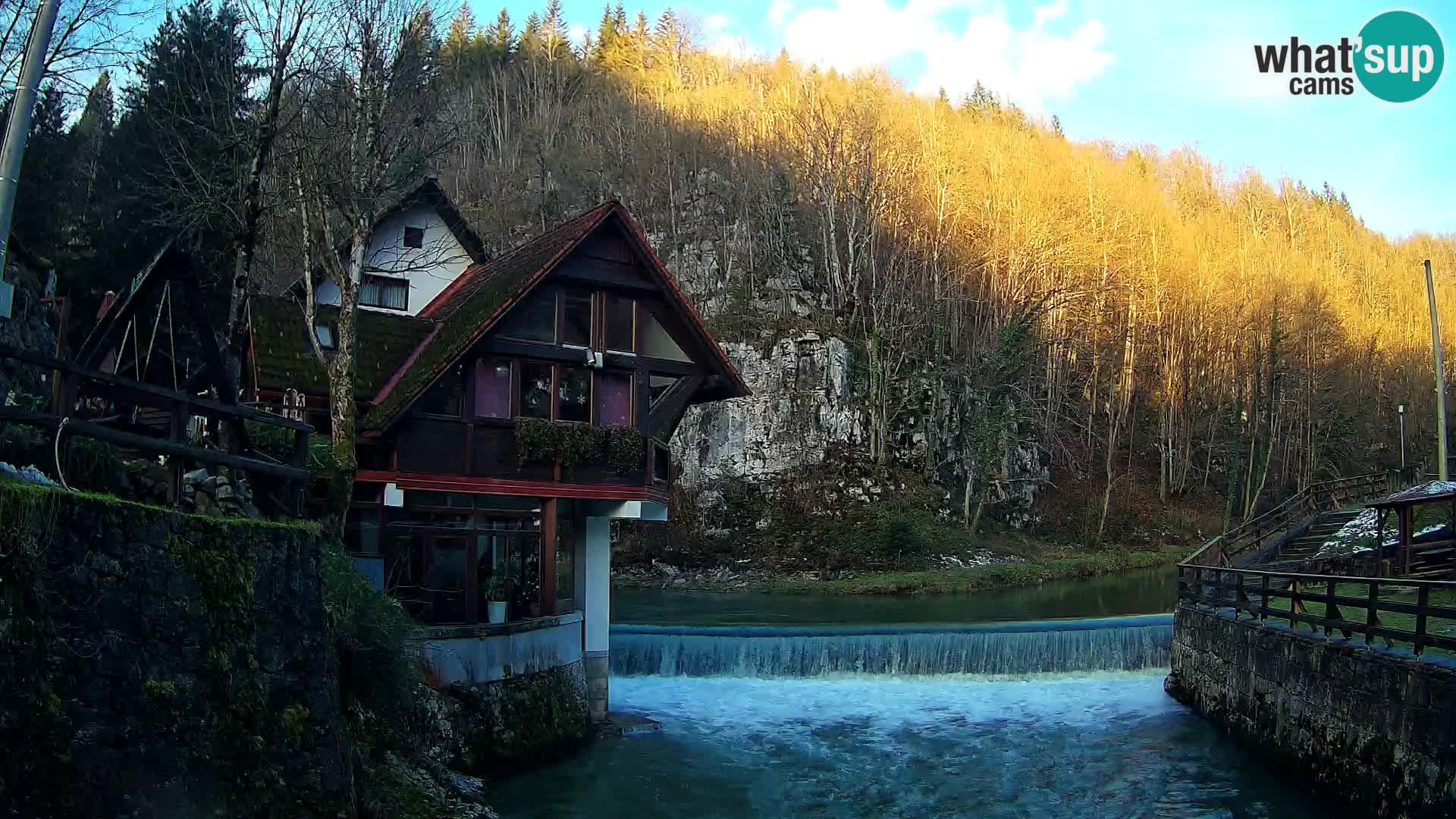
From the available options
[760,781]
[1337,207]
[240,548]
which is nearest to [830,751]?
[760,781]

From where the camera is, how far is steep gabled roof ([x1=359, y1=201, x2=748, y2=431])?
18669 millimetres

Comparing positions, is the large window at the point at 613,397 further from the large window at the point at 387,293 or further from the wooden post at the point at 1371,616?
the wooden post at the point at 1371,616

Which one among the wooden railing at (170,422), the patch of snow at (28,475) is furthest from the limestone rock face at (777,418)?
the patch of snow at (28,475)

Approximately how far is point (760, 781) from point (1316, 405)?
61.9 meters

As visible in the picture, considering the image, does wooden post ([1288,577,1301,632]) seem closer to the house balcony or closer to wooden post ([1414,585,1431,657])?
wooden post ([1414,585,1431,657])

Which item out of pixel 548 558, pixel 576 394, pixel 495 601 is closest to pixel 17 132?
pixel 495 601

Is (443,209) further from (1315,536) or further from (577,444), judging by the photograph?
(1315,536)

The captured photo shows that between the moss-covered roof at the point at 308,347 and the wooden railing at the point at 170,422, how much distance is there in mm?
6035

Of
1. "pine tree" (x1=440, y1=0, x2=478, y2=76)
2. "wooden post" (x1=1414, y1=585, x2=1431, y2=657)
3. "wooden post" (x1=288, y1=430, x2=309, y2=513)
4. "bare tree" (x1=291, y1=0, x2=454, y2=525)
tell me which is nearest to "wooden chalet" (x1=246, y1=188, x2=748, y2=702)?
"bare tree" (x1=291, y1=0, x2=454, y2=525)

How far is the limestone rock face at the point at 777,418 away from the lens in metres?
54.0

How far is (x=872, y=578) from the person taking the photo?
4534 centimetres

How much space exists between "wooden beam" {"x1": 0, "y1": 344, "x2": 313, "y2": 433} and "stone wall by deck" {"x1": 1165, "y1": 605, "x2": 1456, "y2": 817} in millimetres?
13332

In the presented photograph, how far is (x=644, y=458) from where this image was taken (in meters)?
20.9

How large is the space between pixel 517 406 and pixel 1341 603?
1324 cm
